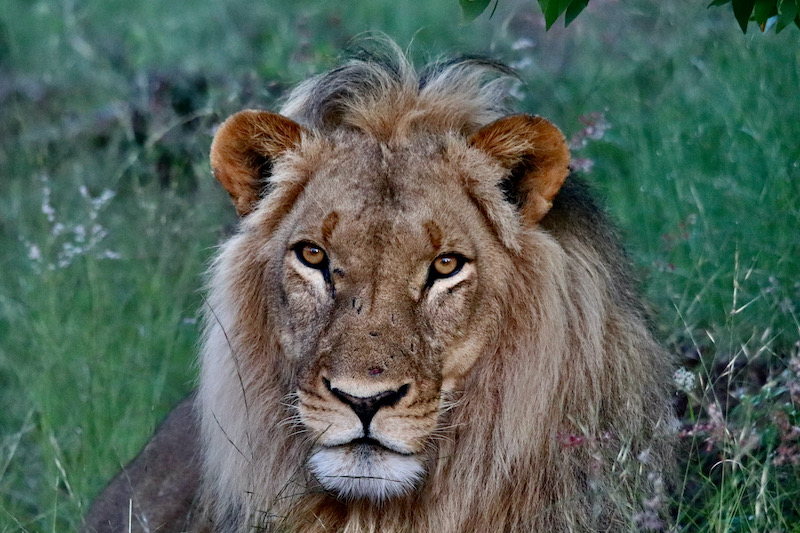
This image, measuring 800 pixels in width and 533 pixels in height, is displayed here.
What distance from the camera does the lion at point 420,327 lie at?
3.08 m

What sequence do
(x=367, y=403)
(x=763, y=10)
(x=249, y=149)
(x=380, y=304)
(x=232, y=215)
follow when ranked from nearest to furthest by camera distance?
1. (x=367, y=403)
2. (x=380, y=304)
3. (x=763, y=10)
4. (x=249, y=149)
5. (x=232, y=215)

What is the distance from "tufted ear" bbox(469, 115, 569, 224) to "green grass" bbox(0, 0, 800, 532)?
720mm

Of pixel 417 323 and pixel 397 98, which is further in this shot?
pixel 397 98

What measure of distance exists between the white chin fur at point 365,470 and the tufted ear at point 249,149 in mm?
914

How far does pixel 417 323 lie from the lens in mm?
3125

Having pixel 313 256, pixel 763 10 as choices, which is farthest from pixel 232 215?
pixel 763 10

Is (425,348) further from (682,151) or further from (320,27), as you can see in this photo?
(320,27)

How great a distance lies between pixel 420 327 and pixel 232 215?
3.79m

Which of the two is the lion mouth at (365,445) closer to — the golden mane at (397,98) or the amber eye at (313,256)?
the amber eye at (313,256)

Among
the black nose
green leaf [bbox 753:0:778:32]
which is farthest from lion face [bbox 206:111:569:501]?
green leaf [bbox 753:0:778:32]

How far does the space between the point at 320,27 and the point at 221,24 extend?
4.10 feet

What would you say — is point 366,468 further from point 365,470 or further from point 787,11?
point 787,11

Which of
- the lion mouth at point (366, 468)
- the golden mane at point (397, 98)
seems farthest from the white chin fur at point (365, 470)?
the golden mane at point (397, 98)

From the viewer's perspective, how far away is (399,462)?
3.00 metres
